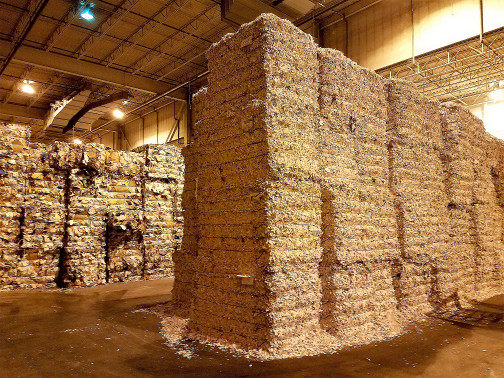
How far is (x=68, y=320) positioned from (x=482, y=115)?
695 inches

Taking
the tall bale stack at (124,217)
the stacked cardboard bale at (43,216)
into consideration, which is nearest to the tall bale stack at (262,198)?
the tall bale stack at (124,217)

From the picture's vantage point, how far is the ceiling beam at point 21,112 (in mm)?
19797

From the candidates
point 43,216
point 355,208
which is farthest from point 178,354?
point 43,216

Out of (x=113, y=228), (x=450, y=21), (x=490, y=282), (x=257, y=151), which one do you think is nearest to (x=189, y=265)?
(x=257, y=151)

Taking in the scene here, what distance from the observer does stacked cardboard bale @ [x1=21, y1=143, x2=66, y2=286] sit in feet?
26.4

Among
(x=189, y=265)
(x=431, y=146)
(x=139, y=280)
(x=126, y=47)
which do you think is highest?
(x=126, y=47)

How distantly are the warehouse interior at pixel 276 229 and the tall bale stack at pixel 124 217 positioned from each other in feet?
0.18

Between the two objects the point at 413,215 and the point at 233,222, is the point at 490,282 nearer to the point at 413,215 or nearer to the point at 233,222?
the point at 413,215

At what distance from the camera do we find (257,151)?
3.95 meters

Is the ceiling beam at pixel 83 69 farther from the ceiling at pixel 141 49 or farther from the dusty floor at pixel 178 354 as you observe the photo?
the dusty floor at pixel 178 354

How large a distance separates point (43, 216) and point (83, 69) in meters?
8.53

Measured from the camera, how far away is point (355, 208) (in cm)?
453

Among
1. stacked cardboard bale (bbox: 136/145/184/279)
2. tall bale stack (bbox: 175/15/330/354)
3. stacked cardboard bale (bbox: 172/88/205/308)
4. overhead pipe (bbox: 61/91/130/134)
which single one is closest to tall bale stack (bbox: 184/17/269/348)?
tall bale stack (bbox: 175/15/330/354)

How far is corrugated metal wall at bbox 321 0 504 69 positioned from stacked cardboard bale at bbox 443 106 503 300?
4115 mm
